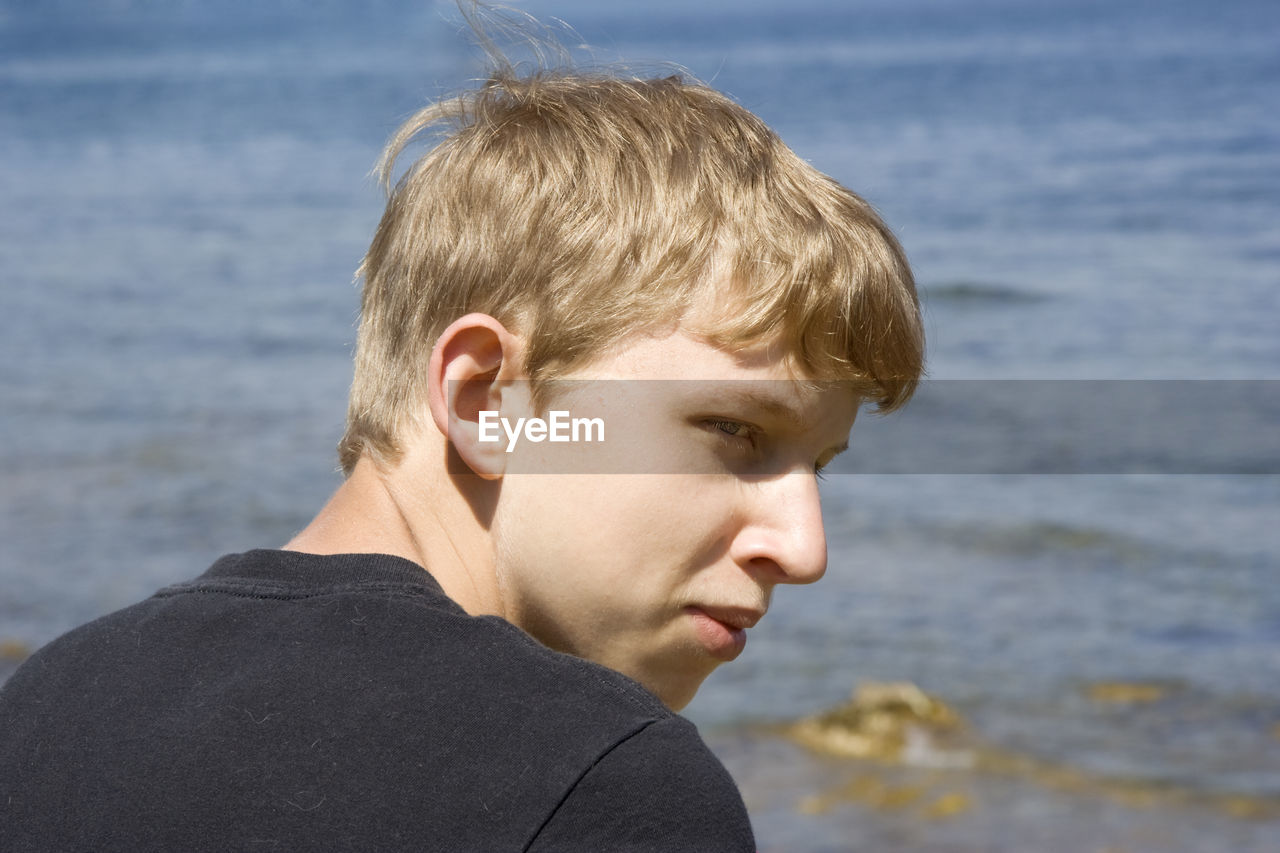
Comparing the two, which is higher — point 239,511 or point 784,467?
point 784,467

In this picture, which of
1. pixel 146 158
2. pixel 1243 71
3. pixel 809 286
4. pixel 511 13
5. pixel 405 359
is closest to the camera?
pixel 809 286

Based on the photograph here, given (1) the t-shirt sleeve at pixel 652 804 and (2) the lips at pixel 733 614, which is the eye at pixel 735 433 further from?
(1) the t-shirt sleeve at pixel 652 804

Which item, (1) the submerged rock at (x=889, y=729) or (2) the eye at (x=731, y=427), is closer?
(2) the eye at (x=731, y=427)

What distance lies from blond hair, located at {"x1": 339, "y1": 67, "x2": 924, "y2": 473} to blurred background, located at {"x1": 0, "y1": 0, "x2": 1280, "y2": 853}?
1.45 ft

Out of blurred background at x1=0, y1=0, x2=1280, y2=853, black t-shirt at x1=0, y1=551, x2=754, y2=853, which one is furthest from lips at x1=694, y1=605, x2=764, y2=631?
blurred background at x1=0, y1=0, x2=1280, y2=853

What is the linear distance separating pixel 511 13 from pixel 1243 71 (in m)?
27.8

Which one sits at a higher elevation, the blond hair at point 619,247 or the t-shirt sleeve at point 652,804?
the blond hair at point 619,247

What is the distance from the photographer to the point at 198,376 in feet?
34.3

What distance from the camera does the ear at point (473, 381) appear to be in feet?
5.25

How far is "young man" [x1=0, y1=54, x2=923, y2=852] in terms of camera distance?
1.27m

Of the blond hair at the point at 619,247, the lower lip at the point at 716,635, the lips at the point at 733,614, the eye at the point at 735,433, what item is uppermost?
the blond hair at the point at 619,247

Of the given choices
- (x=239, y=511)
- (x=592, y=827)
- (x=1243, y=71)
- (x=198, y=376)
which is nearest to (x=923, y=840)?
(x=592, y=827)

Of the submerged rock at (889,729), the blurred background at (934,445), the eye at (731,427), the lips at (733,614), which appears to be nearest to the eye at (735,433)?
the eye at (731,427)

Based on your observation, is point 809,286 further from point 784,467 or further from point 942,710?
point 942,710
